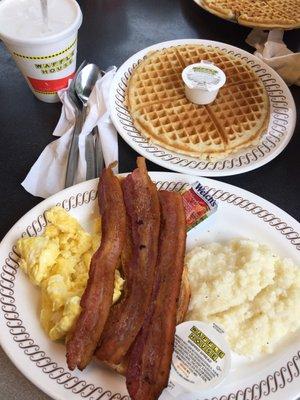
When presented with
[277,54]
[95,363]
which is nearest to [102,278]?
[95,363]

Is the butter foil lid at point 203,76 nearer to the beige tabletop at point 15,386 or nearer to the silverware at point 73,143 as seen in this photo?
the silverware at point 73,143

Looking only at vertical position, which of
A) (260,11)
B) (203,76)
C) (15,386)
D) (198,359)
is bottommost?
(15,386)

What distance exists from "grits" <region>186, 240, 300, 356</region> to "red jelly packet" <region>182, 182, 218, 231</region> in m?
0.11

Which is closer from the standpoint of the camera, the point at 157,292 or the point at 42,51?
the point at 157,292

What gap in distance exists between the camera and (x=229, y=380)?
3.16ft

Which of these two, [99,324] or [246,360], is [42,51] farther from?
[246,360]

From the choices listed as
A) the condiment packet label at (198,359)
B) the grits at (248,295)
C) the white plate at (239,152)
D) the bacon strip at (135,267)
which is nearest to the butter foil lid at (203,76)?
the white plate at (239,152)

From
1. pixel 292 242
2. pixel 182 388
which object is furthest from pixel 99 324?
pixel 292 242

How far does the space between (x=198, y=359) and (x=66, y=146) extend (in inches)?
30.4

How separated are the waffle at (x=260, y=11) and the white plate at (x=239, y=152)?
0.20m

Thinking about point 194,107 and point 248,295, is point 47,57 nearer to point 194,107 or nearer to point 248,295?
point 194,107

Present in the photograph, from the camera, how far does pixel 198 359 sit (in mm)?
924

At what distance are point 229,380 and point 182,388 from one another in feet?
0.39

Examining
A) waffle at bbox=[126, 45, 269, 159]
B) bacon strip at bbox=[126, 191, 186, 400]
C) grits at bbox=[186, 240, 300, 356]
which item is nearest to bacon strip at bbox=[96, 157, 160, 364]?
bacon strip at bbox=[126, 191, 186, 400]
